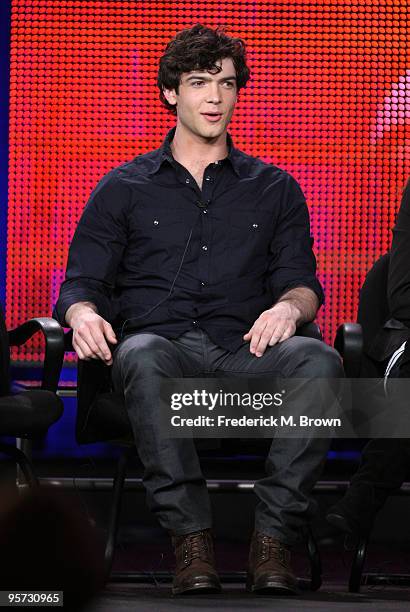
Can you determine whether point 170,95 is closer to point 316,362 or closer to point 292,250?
point 292,250

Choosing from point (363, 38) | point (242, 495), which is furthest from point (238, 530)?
point (363, 38)

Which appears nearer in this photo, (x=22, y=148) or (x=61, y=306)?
(x=61, y=306)

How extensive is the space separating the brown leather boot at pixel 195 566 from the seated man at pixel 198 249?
440mm

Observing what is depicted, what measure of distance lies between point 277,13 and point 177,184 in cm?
101

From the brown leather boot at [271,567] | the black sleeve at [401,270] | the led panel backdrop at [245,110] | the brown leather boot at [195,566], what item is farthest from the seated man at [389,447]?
the led panel backdrop at [245,110]

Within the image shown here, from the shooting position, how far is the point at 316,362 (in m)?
2.43

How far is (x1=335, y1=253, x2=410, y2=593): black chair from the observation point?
252cm

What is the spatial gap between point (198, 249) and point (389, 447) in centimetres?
→ 73

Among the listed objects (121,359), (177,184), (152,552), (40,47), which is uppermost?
(40,47)

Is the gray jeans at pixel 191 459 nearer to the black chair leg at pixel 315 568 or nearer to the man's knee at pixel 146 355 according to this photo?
the man's knee at pixel 146 355

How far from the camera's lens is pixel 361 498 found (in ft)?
8.69

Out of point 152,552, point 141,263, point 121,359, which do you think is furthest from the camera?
point 152,552

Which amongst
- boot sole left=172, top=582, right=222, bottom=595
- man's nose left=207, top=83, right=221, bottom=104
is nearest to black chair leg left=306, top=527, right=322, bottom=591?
boot sole left=172, top=582, right=222, bottom=595

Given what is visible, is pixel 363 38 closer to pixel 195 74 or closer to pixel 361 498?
pixel 195 74
